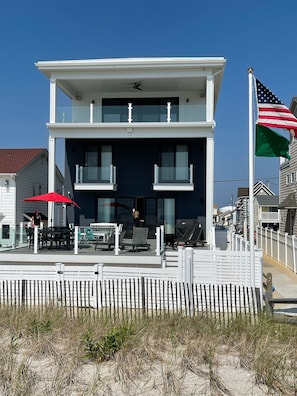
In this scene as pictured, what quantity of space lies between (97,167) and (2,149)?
13.0 metres

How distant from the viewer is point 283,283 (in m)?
13.2

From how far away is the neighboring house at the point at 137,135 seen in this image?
1856 centimetres

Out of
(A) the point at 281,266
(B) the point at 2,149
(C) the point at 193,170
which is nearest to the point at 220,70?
(C) the point at 193,170

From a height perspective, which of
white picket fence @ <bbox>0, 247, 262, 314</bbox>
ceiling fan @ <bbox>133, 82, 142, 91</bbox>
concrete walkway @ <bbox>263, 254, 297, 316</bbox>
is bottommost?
concrete walkway @ <bbox>263, 254, 297, 316</bbox>

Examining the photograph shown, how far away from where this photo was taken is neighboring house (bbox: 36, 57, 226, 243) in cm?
1856

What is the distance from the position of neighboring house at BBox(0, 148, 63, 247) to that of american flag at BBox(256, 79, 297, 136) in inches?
744

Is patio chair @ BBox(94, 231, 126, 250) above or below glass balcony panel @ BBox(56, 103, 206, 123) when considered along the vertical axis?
below

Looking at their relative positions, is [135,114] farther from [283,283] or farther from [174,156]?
[283,283]

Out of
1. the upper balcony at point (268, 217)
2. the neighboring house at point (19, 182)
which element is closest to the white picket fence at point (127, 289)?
the neighboring house at point (19, 182)

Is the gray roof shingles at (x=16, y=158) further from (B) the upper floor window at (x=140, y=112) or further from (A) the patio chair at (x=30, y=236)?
(A) the patio chair at (x=30, y=236)

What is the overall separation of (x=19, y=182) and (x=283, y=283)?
19382 millimetres

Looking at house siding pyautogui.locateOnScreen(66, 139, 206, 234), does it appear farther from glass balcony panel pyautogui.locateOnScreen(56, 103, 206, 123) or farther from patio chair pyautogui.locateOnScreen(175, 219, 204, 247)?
patio chair pyautogui.locateOnScreen(175, 219, 204, 247)

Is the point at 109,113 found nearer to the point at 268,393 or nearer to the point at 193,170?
the point at 193,170

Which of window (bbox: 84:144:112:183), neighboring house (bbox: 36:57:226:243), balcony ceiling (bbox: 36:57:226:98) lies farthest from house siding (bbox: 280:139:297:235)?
window (bbox: 84:144:112:183)
